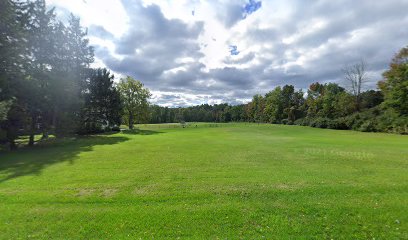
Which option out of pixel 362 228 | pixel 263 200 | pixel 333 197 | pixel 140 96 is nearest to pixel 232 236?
pixel 263 200

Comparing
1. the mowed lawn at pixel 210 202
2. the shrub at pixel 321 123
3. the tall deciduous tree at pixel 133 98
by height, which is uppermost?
the tall deciduous tree at pixel 133 98

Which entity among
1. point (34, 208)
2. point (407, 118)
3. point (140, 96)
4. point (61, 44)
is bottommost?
point (34, 208)

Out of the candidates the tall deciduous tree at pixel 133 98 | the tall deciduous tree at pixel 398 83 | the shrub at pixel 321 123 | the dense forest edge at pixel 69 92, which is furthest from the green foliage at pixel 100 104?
the tall deciduous tree at pixel 398 83

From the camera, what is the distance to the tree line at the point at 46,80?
69.5 ft

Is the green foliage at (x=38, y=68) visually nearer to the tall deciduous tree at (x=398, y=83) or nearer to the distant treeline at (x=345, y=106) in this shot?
the distant treeline at (x=345, y=106)

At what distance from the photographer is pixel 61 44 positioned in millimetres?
31641

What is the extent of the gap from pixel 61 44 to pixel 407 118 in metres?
57.2

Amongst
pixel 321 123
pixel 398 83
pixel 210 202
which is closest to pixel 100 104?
pixel 210 202

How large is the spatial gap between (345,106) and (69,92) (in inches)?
2561

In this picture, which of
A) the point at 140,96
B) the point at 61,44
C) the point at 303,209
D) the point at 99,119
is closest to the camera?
the point at 303,209

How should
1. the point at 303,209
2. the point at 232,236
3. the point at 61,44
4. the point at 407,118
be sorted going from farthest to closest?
the point at 407,118, the point at 61,44, the point at 303,209, the point at 232,236

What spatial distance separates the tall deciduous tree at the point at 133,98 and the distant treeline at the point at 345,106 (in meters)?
7.11

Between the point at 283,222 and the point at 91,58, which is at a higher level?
the point at 91,58

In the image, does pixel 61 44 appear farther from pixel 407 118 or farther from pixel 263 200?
pixel 407 118
